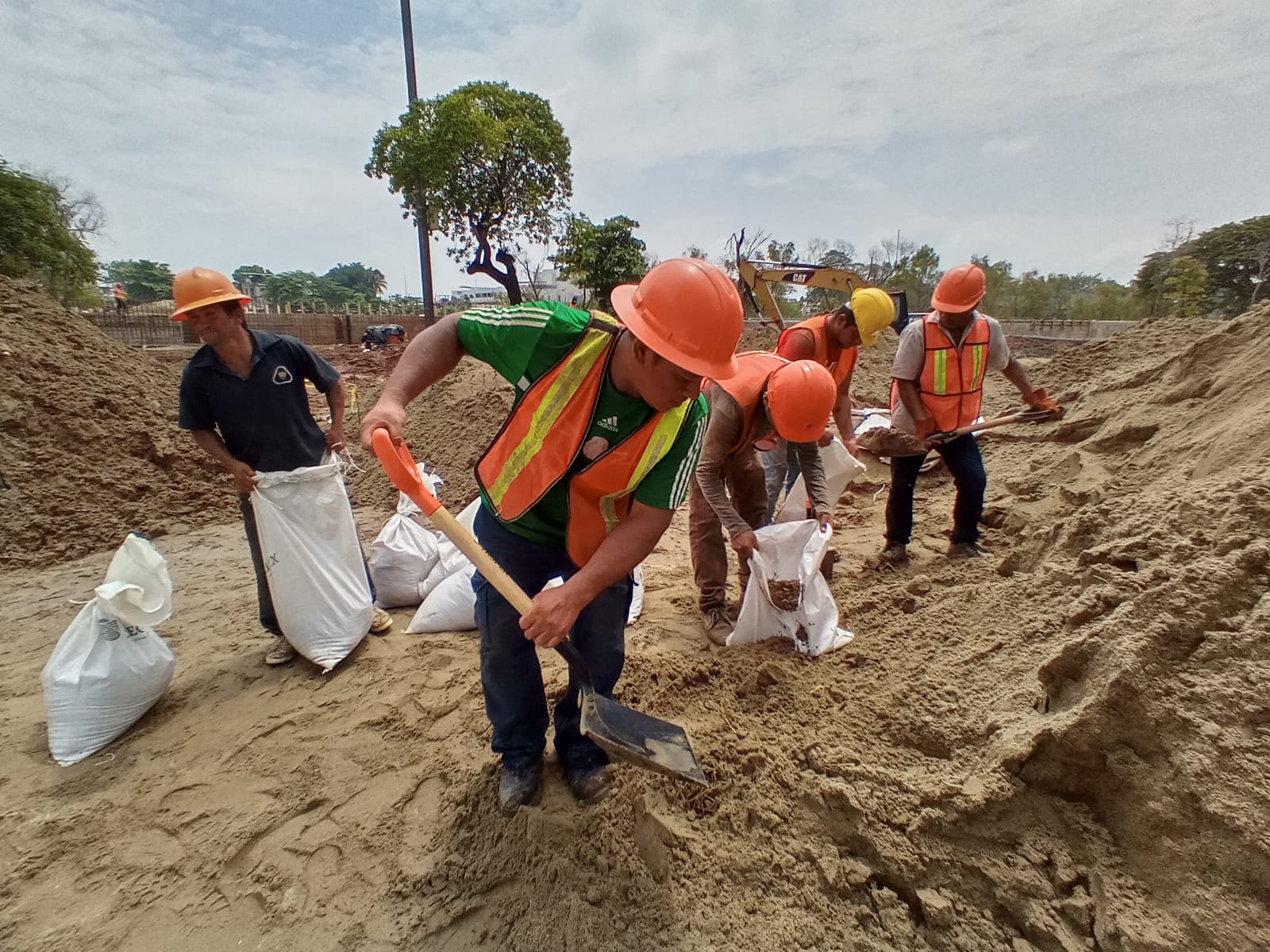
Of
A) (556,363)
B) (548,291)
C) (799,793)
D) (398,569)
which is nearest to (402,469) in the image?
(556,363)

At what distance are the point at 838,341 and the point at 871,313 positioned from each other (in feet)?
0.74

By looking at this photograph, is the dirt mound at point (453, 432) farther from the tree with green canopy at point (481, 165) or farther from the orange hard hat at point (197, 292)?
the tree with green canopy at point (481, 165)

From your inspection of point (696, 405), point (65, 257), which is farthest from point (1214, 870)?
point (65, 257)

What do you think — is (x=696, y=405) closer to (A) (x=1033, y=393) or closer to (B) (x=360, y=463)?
(A) (x=1033, y=393)

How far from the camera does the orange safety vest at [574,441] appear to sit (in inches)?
59.8

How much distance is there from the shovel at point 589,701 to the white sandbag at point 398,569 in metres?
1.78

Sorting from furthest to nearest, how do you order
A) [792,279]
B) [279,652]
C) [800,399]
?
[792,279]
[279,652]
[800,399]

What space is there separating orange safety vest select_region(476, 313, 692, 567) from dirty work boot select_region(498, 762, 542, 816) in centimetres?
80

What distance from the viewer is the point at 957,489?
3.13 m

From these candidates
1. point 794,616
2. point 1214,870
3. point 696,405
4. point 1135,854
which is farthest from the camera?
point 794,616

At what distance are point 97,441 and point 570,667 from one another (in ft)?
18.2

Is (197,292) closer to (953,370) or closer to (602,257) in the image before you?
(953,370)

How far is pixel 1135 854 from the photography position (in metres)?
1.30

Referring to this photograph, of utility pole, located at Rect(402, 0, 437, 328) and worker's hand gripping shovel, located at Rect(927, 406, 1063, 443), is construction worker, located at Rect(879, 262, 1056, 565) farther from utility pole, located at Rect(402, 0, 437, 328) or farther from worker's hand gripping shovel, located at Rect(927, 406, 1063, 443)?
utility pole, located at Rect(402, 0, 437, 328)
